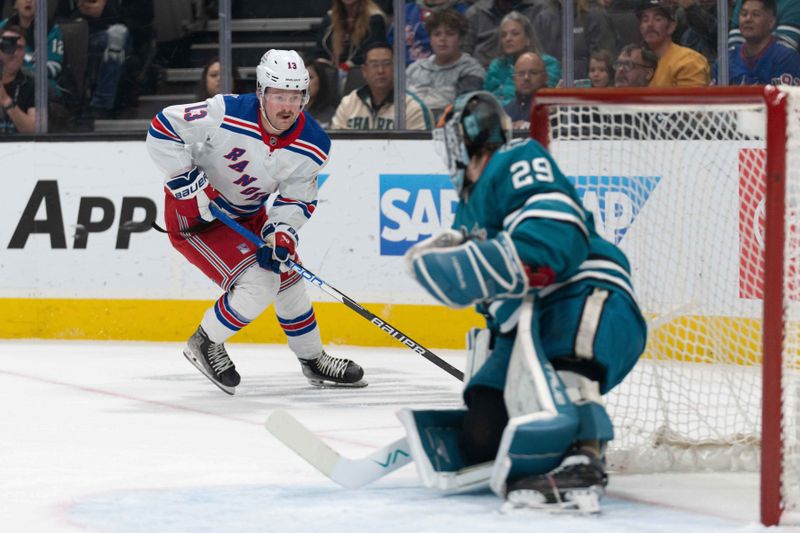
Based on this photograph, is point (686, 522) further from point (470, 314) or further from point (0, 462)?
point (470, 314)

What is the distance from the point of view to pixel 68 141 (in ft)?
18.1

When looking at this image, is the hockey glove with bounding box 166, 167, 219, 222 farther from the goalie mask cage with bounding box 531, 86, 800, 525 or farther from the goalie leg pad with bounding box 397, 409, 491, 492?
the goalie leg pad with bounding box 397, 409, 491, 492

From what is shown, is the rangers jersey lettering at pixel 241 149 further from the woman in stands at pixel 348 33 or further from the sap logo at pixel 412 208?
the woman in stands at pixel 348 33

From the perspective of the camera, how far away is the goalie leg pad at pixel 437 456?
258 centimetres

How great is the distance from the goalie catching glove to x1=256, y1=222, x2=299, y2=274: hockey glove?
1.76 m

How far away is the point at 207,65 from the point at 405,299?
1.19m

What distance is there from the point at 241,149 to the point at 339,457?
5.50 feet

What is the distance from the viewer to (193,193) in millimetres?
4230

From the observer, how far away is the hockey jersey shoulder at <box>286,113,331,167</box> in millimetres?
4250

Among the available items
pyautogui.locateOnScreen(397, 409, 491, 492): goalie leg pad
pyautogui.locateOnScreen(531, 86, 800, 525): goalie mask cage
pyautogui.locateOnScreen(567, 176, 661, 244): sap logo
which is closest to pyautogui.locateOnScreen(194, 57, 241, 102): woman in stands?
pyautogui.locateOnScreen(531, 86, 800, 525): goalie mask cage

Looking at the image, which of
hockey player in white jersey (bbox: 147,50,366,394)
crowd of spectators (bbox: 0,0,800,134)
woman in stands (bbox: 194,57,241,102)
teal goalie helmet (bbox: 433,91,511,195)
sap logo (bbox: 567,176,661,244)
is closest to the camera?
teal goalie helmet (bbox: 433,91,511,195)


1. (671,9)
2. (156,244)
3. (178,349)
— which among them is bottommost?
(178,349)

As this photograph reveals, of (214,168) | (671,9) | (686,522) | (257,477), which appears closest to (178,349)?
(214,168)

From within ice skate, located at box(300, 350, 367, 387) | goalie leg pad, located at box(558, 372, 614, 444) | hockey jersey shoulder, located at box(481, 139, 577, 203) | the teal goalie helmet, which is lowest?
ice skate, located at box(300, 350, 367, 387)
